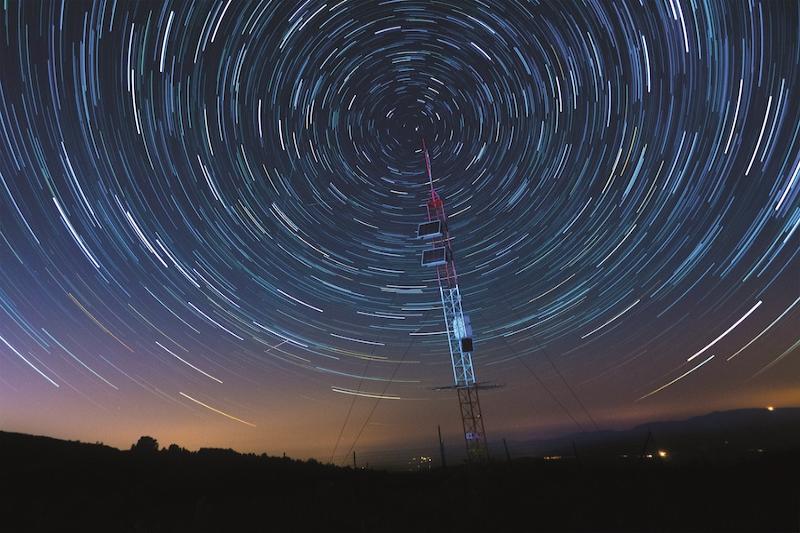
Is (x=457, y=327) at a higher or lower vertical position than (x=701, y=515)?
higher

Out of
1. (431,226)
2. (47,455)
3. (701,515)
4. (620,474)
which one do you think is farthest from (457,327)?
(47,455)

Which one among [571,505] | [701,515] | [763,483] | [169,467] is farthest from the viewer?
[169,467]

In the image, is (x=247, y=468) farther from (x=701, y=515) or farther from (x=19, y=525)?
(x=701, y=515)
